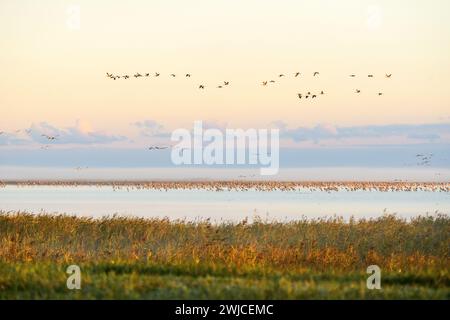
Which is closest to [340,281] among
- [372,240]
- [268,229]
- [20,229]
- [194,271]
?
[194,271]

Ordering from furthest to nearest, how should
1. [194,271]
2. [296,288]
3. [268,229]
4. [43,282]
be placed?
[268,229]
[194,271]
[43,282]
[296,288]

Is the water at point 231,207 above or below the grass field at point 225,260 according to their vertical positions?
above

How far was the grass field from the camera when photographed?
1705 centimetres

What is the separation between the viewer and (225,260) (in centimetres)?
2405

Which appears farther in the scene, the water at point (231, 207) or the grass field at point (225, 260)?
the water at point (231, 207)

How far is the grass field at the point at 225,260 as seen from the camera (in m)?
17.0

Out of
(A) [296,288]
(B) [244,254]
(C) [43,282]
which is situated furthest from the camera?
(B) [244,254]

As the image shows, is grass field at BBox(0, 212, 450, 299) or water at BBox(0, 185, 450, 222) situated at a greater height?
water at BBox(0, 185, 450, 222)

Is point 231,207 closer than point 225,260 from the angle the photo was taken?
No

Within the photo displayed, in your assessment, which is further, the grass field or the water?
the water

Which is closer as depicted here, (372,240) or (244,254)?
(244,254)
